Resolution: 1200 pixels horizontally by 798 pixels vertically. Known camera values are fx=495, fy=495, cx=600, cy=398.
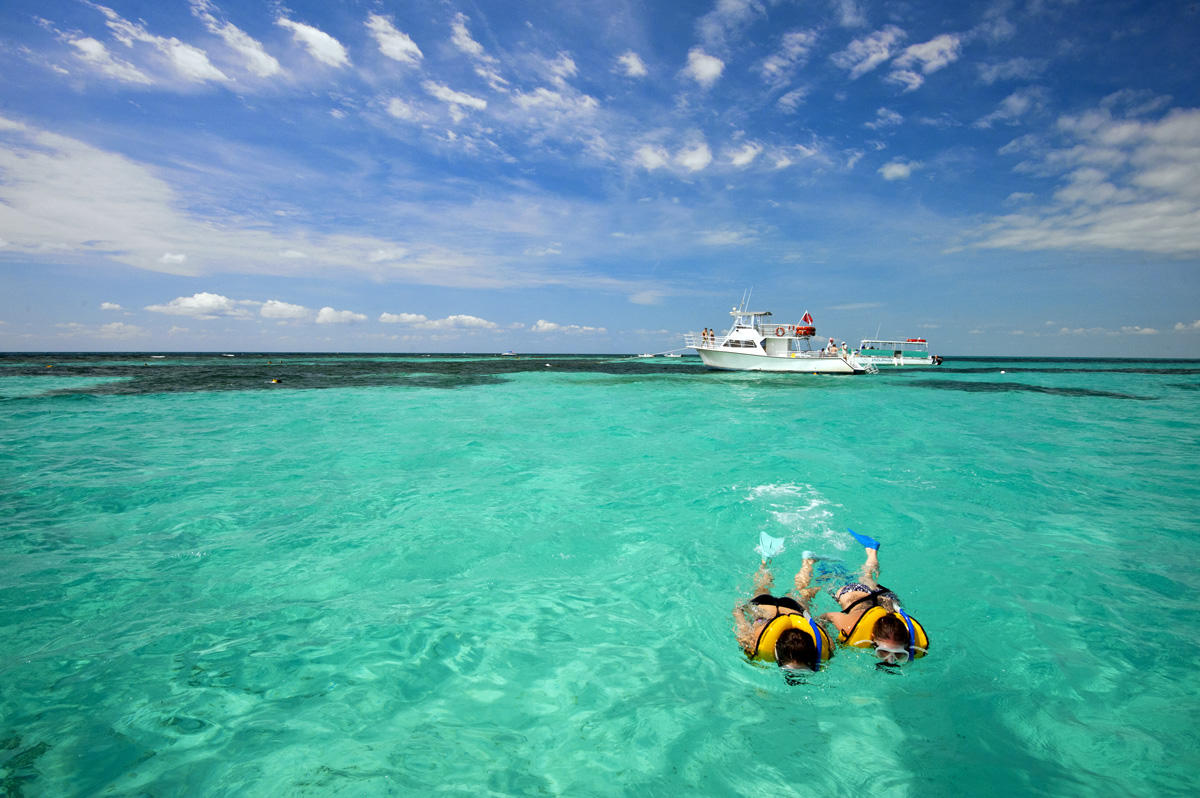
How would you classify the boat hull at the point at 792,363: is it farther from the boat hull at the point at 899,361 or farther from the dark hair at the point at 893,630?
the dark hair at the point at 893,630

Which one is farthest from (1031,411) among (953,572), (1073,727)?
(1073,727)

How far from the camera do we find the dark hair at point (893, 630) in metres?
4.35

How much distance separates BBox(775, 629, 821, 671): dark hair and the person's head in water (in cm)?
65

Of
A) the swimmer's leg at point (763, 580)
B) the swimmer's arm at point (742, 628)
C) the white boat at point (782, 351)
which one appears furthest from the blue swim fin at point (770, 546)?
the white boat at point (782, 351)

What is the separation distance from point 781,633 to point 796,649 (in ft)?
0.56

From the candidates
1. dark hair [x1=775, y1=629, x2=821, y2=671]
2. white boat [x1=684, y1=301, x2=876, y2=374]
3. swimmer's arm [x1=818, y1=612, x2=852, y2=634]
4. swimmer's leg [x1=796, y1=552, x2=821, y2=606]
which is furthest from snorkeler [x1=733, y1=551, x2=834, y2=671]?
white boat [x1=684, y1=301, x2=876, y2=374]

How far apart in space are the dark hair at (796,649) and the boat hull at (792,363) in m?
47.5

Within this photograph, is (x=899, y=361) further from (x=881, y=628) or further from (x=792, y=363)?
(x=881, y=628)

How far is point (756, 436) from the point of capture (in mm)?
16141

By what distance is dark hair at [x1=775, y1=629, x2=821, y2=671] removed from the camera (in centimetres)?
420

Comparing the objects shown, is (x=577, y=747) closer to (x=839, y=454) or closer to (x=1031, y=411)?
(x=839, y=454)

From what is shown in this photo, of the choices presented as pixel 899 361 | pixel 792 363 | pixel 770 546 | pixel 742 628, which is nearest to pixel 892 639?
pixel 742 628

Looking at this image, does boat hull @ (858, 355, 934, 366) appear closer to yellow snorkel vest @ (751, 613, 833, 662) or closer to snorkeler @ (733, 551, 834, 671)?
snorkeler @ (733, 551, 834, 671)

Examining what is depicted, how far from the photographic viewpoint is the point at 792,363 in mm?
50094
